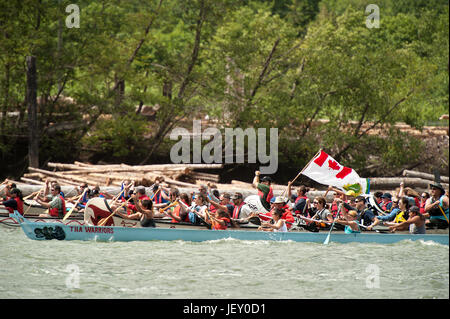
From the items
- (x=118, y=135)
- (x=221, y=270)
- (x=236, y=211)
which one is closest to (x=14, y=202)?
(x=236, y=211)

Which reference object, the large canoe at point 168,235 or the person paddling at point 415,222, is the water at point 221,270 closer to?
the large canoe at point 168,235

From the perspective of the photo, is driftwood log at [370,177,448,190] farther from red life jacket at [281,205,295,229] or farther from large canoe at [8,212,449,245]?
red life jacket at [281,205,295,229]

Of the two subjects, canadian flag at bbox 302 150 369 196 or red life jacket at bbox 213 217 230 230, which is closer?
red life jacket at bbox 213 217 230 230

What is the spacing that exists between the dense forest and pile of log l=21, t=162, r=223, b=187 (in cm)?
275

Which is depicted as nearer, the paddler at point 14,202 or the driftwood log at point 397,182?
the paddler at point 14,202

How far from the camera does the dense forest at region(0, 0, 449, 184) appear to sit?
2777cm

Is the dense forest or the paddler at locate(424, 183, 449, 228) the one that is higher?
the dense forest

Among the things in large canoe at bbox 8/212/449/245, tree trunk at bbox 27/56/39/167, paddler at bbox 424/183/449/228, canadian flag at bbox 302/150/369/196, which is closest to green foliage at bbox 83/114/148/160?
tree trunk at bbox 27/56/39/167

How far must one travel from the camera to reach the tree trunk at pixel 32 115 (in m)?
26.2

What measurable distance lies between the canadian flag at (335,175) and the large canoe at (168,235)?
5.37 feet

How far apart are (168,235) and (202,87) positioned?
14.6 meters

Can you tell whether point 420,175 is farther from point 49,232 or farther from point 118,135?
point 49,232

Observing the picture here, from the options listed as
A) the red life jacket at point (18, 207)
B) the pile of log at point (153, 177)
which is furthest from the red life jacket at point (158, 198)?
the red life jacket at point (18, 207)

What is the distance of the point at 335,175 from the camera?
57.3 ft
